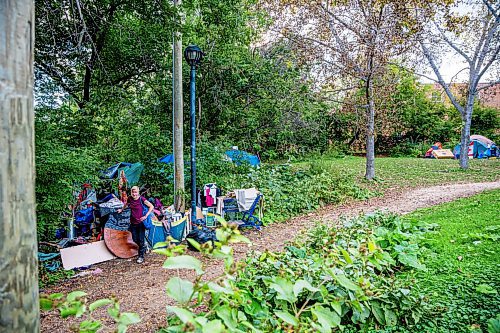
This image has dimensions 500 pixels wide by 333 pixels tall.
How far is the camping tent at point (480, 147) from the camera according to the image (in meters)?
19.0

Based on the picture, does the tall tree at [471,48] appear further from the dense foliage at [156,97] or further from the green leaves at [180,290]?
the green leaves at [180,290]

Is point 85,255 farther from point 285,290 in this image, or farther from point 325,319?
point 325,319

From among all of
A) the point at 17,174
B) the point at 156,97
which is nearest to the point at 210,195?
the point at 156,97

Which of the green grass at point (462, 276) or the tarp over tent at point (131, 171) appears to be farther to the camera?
the tarp over tent at point (131, 171)

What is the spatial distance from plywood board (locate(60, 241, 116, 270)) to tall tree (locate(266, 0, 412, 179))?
7.86 m

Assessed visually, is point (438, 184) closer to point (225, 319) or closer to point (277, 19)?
point (277, 19)

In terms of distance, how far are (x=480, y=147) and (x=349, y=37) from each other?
13323 mm

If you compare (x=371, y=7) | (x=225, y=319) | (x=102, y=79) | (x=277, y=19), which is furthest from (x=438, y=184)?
(x=225, y=319)

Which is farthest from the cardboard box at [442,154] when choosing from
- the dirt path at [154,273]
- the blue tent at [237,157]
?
the blue tent at [237,157]

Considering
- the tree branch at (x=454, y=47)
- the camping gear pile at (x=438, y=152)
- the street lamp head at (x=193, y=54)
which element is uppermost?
the tree branch at (x=454, y=47)

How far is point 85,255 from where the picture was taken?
5.60m

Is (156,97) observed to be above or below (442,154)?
above

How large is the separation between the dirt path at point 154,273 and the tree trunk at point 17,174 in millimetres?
2452

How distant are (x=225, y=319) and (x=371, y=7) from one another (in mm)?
10576
